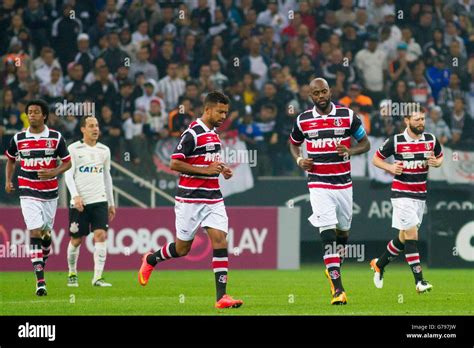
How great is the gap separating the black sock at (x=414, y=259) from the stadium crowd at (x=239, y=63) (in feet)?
22.1

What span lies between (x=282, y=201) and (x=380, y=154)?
654 cm

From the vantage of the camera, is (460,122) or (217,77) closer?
(460,122)

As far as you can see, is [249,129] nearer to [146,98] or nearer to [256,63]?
[146,98]

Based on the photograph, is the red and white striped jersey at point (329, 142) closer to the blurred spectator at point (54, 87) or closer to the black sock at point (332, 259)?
the black sock at point (332, 259)

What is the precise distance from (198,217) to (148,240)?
813cm

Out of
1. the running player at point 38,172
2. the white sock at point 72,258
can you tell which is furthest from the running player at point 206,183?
the white sock at point 72,258

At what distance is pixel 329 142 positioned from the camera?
13961 mm

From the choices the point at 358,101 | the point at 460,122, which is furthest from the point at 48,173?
the point at 460,122

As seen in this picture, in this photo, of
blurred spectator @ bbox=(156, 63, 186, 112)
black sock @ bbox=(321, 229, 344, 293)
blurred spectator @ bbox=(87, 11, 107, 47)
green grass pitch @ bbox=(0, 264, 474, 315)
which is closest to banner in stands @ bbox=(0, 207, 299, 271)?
green grass pitch @ bbox=(0, 264, 474, 315)

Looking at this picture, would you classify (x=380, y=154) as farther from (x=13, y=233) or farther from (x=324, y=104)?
(x=13, y=233)

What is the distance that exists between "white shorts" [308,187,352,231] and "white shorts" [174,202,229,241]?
1.31m

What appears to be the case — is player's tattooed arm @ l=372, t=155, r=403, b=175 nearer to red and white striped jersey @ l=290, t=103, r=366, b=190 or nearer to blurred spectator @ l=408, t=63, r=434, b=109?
red and white striped jersey @ l=290, t=103, r=366, b=190

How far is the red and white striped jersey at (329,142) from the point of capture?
45.8ft

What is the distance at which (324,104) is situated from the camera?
13.8m
